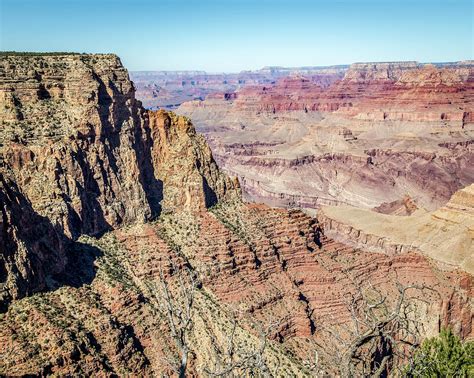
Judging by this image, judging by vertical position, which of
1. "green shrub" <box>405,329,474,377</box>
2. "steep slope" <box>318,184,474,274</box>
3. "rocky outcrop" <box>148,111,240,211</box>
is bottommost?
"steep slope" <box>318,184,474,274</box>

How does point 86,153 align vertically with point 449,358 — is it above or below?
above

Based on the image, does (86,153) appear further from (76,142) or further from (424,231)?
(424,231)

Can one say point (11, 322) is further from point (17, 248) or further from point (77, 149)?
point (77, 149)

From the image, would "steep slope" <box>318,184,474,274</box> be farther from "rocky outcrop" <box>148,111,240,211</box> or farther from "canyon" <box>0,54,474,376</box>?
"rocky outcrop" <box>148,111,240,211</box>

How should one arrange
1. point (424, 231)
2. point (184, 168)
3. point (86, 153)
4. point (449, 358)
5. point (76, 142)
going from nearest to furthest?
1. point (449, 358)
2. point (76, 142)
3. point (86, 153)
4. point (184, 168)
5. point (424, 231)

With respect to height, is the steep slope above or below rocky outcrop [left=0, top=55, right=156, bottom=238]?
below

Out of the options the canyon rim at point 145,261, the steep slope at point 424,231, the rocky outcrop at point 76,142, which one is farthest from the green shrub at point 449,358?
the steep slope at point 424,231

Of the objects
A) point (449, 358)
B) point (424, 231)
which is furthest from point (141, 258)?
point (424, 231)

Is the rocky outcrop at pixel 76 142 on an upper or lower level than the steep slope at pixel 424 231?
upper

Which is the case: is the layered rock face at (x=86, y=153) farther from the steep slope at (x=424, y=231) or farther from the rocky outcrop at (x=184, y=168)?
the steep slope at (x=424, y=231)

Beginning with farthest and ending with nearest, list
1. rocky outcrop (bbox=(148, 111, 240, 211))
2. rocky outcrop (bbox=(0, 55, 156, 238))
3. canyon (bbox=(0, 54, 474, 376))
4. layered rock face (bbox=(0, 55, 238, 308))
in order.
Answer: rocky outcrop (bbox=(148, 111, 240, 211))
rocky outcrop (bbox=(0, 55, 156, 238))
layered rock face (bbox=(0, 55, 238, 308))
canyon (bbox=(0, 54, 474, 376))

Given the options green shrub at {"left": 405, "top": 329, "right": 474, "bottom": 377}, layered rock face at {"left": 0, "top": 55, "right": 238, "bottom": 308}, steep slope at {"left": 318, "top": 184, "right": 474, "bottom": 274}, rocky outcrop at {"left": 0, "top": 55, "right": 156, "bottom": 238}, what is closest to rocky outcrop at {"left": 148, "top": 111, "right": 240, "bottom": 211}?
layered rock face at {"left": 0, "top": 55, "right": 238, "bottom": 308}

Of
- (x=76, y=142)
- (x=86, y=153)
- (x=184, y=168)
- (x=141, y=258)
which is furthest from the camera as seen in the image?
(x=184, y=168)
